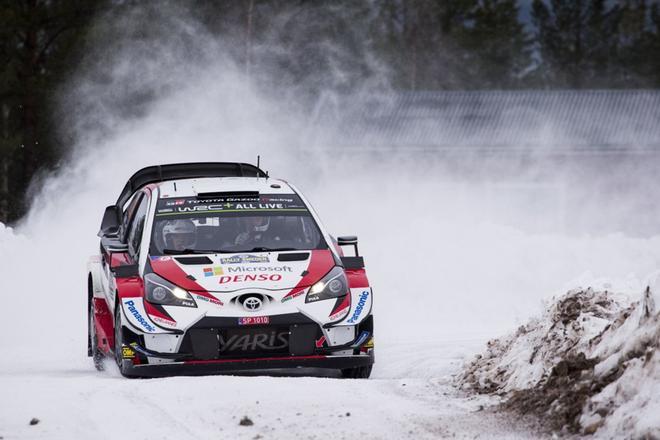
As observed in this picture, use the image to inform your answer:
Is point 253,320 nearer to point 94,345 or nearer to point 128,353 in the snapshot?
point 128,353

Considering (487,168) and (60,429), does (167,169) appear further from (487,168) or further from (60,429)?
(487,168)

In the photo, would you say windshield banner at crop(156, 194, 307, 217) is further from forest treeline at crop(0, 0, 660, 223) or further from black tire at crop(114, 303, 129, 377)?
forest treeline at crop(0, 0, 660, 223)

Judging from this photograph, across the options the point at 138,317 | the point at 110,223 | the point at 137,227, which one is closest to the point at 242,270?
the point at 138,317

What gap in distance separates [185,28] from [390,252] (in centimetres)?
2137

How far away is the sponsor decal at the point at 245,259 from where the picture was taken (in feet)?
31.1

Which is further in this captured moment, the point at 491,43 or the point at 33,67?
the point at 491,43

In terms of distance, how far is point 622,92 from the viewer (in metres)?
38.6

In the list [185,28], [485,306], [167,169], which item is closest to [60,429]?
[167,169]

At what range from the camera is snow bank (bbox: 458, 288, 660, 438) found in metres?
6.28

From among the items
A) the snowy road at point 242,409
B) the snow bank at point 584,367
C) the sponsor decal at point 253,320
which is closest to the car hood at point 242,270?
the sponsor decal at point 253,320

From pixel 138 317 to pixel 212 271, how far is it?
0.62 meters

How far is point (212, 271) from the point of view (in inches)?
367

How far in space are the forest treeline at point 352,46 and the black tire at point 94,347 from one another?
20142 mm

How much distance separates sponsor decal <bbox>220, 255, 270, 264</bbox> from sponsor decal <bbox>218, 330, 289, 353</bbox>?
2.13 ft
